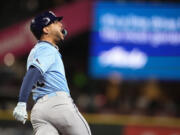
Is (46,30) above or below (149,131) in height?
above

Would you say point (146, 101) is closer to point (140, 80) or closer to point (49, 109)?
point (140, 80)

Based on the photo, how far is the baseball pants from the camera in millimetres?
5031

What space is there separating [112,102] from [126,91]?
1.06 m

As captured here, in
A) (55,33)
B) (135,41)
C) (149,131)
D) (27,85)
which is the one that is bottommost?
(149,131)

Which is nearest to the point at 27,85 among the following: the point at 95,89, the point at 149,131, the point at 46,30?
the point at 46,30

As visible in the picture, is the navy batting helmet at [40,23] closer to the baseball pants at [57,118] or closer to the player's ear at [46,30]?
the player's ear at [46,30]

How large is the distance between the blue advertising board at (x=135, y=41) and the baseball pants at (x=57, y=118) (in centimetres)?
665

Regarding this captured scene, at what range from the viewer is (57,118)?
503 centimetres

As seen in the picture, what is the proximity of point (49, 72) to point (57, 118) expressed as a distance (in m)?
0.40

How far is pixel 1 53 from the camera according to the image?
40.9ft

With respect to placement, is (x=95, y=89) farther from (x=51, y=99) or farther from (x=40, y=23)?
(x=51, y=99)

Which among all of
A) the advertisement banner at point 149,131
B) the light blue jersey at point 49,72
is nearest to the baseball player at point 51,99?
the light blue jersey at point 49,72

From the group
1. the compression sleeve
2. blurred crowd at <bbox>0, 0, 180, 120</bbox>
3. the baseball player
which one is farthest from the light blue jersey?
blurred crowd at <bbox>0, 0, 180, 120</bbox>

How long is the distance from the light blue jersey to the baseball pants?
0.07 metres
